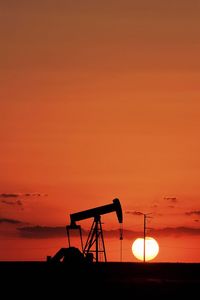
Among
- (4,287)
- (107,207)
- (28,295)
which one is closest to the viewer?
(28,295)

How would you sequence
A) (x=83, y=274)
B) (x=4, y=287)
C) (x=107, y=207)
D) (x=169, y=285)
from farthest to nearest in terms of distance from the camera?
(x=107, y=207) < (x=83, y=274) < (x=169, y=285) < (x=4, y=287)

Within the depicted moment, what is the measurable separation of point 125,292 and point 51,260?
1629cm

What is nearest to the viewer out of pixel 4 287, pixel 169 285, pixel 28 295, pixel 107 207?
pixel 28 295

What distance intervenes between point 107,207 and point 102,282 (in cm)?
909

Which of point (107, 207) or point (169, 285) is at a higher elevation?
point (107, 207)

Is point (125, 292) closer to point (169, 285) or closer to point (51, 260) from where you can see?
point (169, 285)

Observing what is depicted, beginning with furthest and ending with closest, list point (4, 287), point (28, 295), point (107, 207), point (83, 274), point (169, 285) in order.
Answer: point (107, 207), point (83, 274), point (169, 285), point (4, 287), point (28, 295)

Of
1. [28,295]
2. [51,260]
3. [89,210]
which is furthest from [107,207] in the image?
[28,295]

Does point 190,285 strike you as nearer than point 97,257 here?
Yes

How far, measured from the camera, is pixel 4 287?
4428 cm

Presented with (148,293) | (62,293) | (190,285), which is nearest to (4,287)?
(62,293)

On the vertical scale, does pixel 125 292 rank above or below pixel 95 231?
below

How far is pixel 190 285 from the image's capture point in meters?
48.4

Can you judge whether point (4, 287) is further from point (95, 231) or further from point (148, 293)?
point (95, 231)
